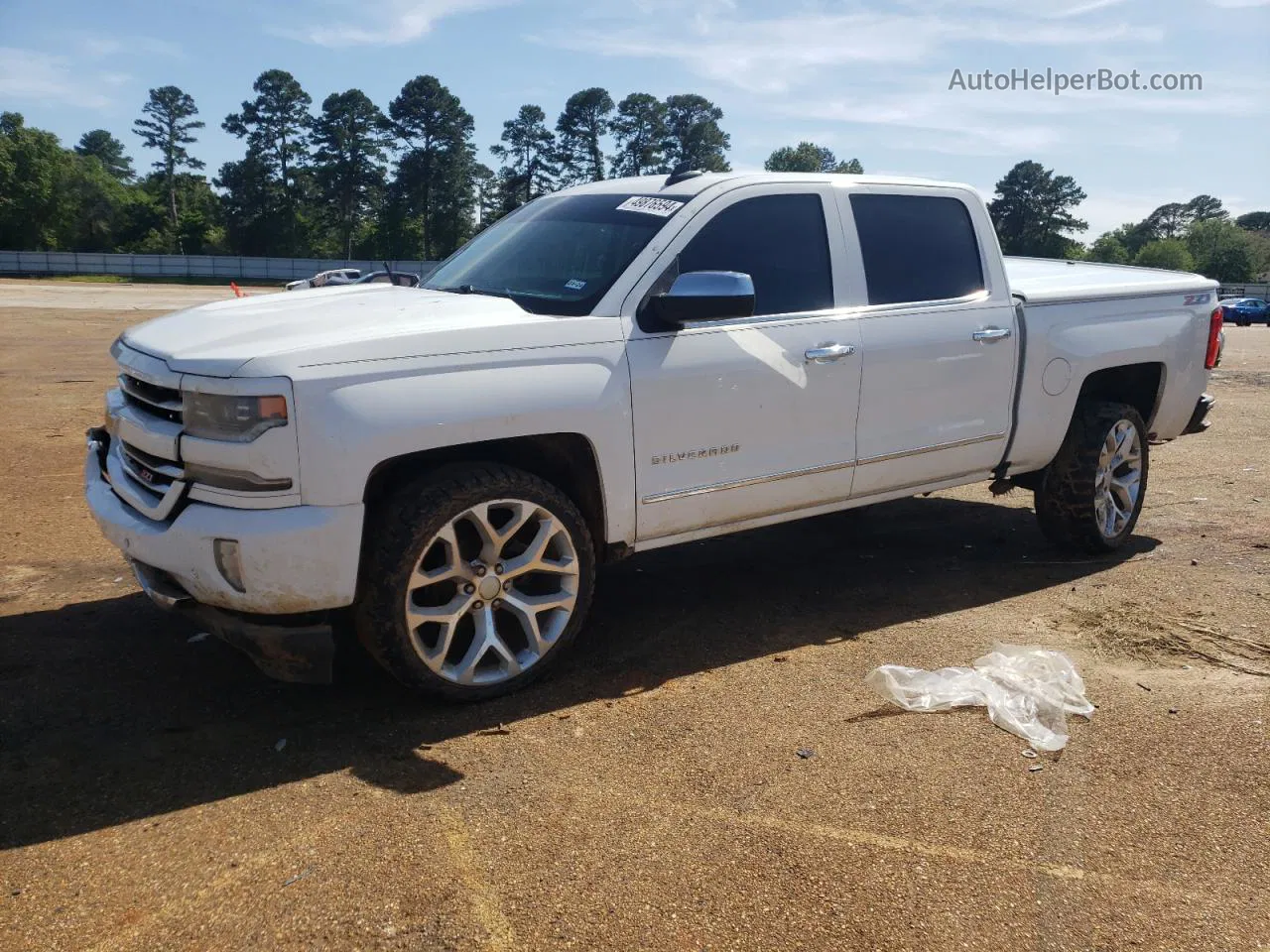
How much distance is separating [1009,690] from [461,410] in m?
2.33

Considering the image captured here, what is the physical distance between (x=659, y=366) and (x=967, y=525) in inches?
139

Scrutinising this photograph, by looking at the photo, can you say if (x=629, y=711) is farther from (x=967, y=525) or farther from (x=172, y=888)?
(x=967, y=525)

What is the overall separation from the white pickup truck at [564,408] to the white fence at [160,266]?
6357cm

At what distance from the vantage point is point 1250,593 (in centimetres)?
543

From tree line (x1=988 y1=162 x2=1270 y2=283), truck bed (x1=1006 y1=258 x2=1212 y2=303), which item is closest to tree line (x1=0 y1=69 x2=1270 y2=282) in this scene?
tree line (x1=988 y1=162 x2=1270 y2=283)

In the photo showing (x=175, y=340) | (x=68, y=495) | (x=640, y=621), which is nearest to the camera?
(x=175, y=340)

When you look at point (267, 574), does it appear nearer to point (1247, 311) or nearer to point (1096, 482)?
point (1096, 482)

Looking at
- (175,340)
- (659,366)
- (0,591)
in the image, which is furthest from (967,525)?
(0,591)

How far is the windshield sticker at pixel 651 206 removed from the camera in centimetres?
453

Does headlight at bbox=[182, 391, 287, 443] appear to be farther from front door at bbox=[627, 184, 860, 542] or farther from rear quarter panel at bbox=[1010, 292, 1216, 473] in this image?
rear quarter panel at bbox=[1010, 292, 1216, 473]

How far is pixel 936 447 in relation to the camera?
17.0ft

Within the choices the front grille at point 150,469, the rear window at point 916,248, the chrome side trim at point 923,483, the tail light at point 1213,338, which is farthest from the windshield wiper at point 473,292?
the tail light at point 1213,338

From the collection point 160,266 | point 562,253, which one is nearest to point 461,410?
point 562,253

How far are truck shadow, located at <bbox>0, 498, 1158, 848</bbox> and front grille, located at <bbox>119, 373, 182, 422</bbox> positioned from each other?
1073 millimetres
